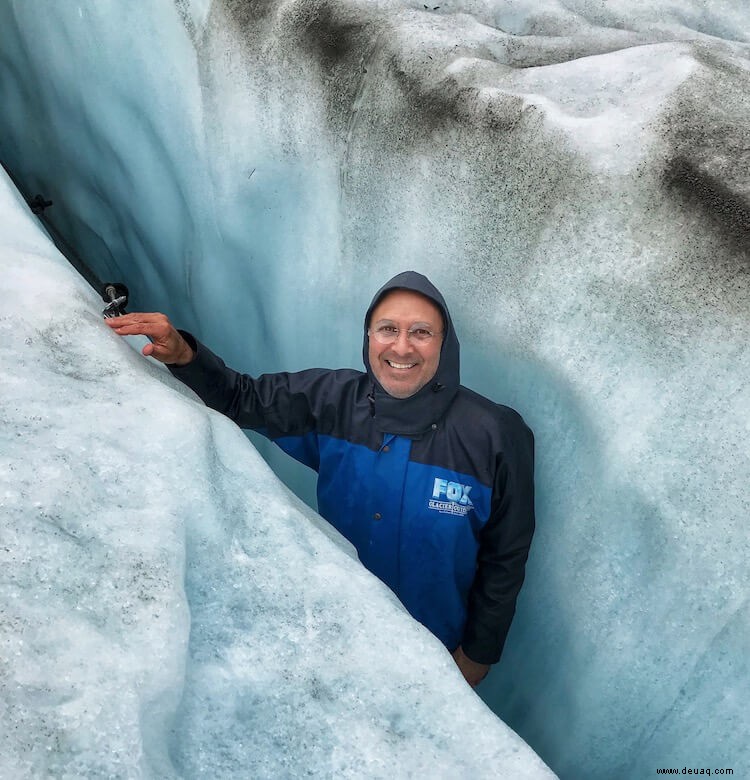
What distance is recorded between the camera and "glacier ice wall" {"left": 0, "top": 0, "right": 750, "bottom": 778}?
1.24 meters

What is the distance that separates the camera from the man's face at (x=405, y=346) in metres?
1.35

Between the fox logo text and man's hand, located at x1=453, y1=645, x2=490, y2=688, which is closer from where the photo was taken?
the fox logo text

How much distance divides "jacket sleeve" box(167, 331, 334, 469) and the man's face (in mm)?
180

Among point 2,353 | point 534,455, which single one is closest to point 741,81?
point 534,455

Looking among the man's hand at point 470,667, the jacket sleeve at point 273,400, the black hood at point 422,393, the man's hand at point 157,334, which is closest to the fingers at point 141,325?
the man's hand at point 157,334

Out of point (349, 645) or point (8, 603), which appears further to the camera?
point (349, 645)

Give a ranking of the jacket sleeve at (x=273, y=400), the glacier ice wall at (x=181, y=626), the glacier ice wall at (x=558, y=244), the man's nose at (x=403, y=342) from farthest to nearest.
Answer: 1. the jacket sleeve at (x=273, y=400)
2. the man's nose at (x=403, y=342)
3. the glacier ice wall at (x=558, y=244)
4. the glacier ice wall at (x=181, y=626)

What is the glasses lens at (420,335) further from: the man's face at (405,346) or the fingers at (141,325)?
the fingers at (141,325)

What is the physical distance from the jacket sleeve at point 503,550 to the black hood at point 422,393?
0.14 metres

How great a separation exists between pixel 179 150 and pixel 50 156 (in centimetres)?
98

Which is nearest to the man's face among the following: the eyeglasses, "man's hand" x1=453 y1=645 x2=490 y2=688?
the eyeglasses

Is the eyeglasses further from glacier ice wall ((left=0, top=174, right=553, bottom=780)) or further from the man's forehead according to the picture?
glacier ice wall ((left=0, top=174, right=553, bottom=780))

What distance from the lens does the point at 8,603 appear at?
0.76m

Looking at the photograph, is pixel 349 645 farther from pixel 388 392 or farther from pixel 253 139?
pixel 253 139
